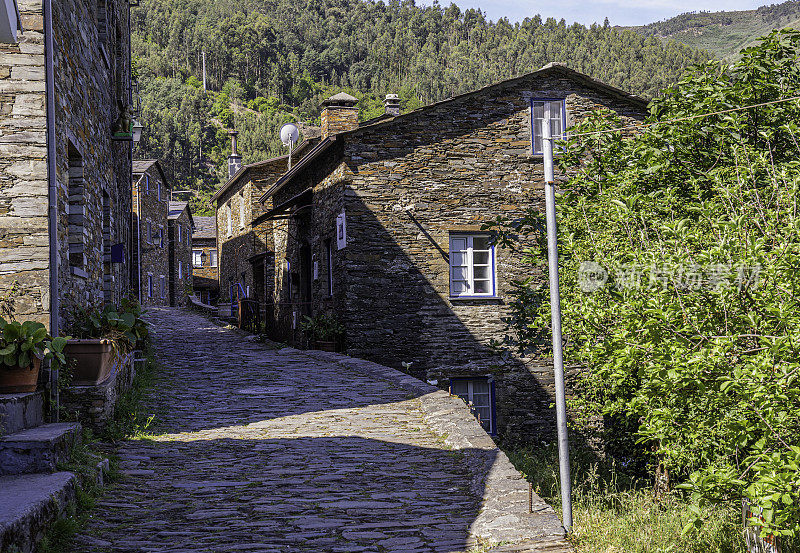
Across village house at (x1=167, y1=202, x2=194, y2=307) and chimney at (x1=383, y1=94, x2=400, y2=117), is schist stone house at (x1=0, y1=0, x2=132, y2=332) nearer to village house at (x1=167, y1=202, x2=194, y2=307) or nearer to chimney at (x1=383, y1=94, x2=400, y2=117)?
chimney at (x1=383, y1=94, x2=400, y2=117)

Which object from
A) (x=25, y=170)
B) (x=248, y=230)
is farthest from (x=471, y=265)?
(x=248, y=230)

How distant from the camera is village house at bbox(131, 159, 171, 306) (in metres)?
32.5

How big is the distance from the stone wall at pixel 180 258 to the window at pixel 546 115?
26.9 metres

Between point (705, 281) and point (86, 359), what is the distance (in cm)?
514

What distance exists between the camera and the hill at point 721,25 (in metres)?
132

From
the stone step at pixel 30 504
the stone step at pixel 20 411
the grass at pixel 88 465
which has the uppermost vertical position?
the stone step at pixel 20 411

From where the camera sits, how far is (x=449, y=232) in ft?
51.3

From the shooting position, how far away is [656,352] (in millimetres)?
5625

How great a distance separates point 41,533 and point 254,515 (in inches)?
55.0

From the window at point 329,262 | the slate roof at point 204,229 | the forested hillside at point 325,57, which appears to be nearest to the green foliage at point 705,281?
the window at point 329,262

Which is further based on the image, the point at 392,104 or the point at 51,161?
the point at 392,104

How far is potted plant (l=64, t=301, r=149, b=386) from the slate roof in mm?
41694

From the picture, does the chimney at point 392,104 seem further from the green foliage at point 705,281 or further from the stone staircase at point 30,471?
the stone staircase at point 30,471

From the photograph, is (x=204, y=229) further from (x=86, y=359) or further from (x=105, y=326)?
(x=86, y=359)
